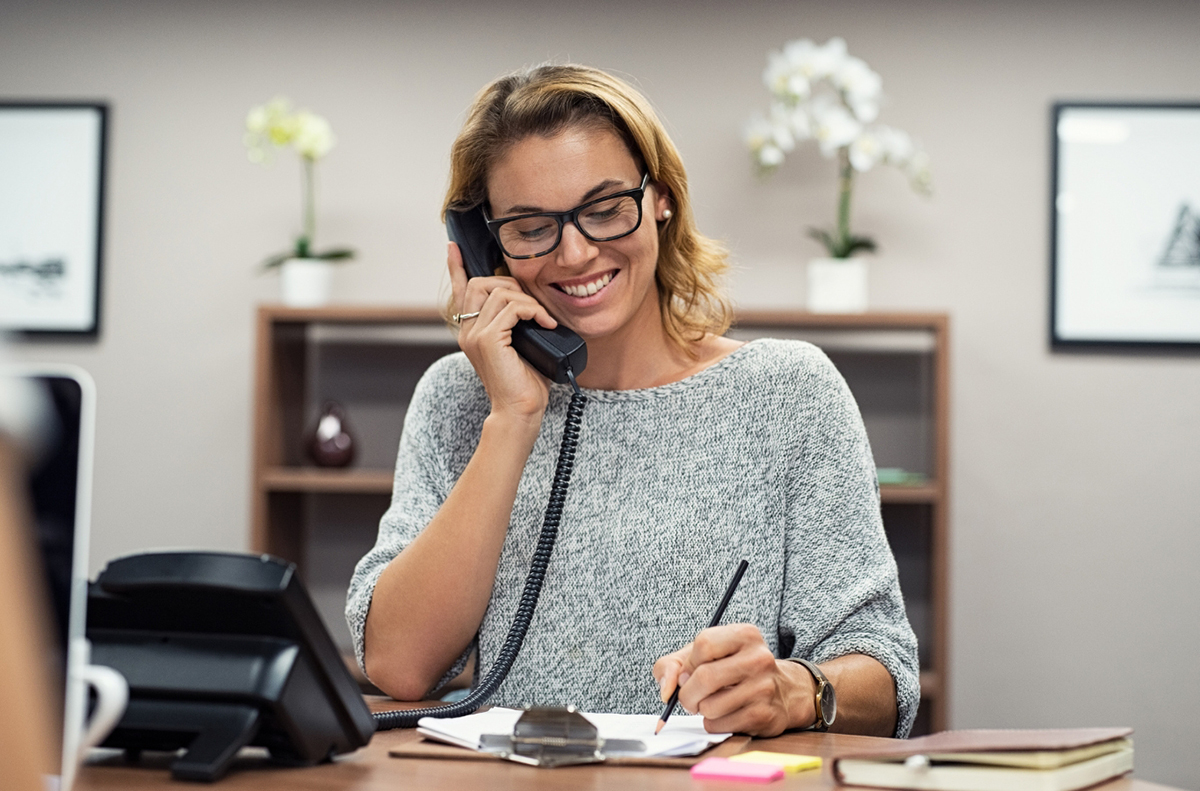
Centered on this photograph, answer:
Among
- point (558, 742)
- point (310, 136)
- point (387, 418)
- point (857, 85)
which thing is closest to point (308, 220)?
point (310, 136)

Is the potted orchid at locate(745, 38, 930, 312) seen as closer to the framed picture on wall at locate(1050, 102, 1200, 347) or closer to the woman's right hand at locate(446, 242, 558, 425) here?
the framed picture on wall at locate(1050, 102, 1200, 347)

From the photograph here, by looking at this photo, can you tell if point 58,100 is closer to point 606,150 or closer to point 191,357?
point 191,357

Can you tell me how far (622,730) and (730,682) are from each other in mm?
105

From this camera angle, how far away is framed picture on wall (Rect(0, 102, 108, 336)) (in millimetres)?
3293

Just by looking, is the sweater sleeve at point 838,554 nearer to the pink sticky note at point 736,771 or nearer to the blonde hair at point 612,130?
the blonde hair at point 612,130

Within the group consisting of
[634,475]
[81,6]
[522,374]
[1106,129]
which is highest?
[81,6]

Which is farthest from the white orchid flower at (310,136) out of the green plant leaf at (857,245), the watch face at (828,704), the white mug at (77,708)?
the white mug at (77,708)

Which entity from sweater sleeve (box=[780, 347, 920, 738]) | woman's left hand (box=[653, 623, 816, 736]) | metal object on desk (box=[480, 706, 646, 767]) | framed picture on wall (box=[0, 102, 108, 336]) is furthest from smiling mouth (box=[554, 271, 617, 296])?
framed picture on wall (box=[0, 102, 108, 336])

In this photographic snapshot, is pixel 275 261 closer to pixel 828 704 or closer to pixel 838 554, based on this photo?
pixel 838 554

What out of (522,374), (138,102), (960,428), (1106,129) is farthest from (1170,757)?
(138,102)

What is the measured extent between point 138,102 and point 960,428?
103 inches

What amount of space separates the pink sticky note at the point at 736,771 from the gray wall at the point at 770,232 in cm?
240

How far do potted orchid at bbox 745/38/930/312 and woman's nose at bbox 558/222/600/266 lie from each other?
163cm

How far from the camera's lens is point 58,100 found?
331cm
